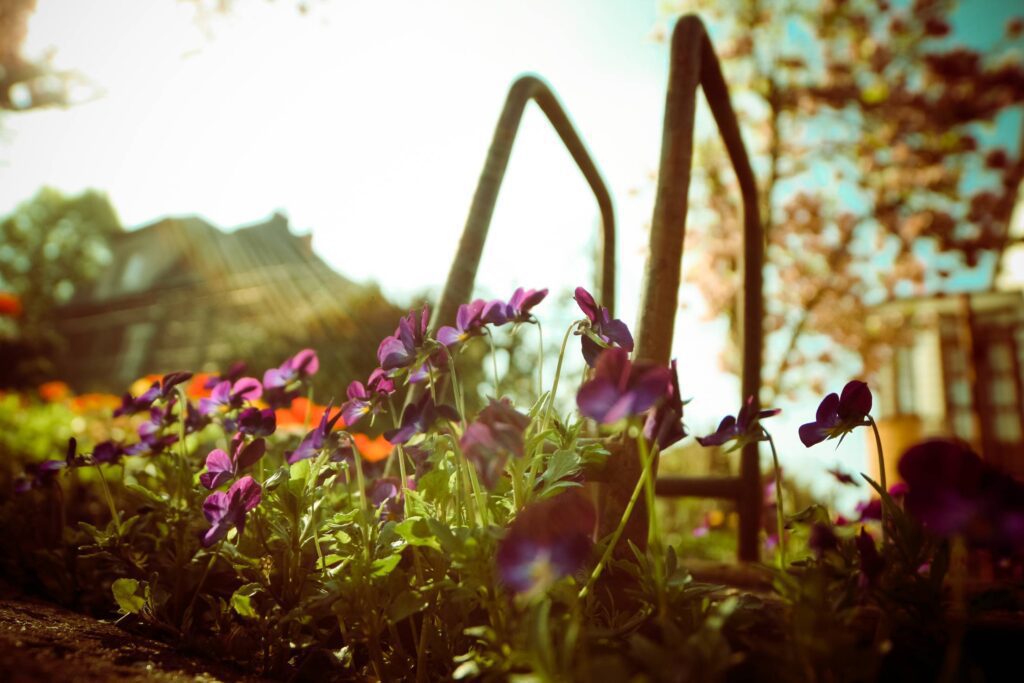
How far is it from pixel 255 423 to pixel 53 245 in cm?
4422

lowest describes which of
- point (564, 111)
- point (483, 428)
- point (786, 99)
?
point (483, 428)

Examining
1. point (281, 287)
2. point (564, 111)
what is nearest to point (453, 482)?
point (564, 111)

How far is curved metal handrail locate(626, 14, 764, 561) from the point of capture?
0.98m

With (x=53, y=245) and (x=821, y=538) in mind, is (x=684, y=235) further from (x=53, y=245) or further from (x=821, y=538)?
(x=53, y=245)

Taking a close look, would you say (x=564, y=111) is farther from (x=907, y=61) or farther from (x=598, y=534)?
(x=907, y=61)

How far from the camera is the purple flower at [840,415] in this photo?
731 mm

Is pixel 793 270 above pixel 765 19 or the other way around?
the other way around

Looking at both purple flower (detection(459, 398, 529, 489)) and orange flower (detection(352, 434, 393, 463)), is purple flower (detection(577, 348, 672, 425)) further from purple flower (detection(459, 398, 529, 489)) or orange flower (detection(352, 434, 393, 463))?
orange flower (detection(352, 434, 393, 463))

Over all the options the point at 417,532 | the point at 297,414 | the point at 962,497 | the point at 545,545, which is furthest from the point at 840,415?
the point at 297,414

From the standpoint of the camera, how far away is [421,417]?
2.31 feet

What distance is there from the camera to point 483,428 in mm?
631

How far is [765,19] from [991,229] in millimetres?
4815

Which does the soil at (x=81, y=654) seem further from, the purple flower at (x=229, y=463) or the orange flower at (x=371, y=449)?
the orange flower at (x=371, y=449)

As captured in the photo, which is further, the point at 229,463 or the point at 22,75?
the point at 22,75
